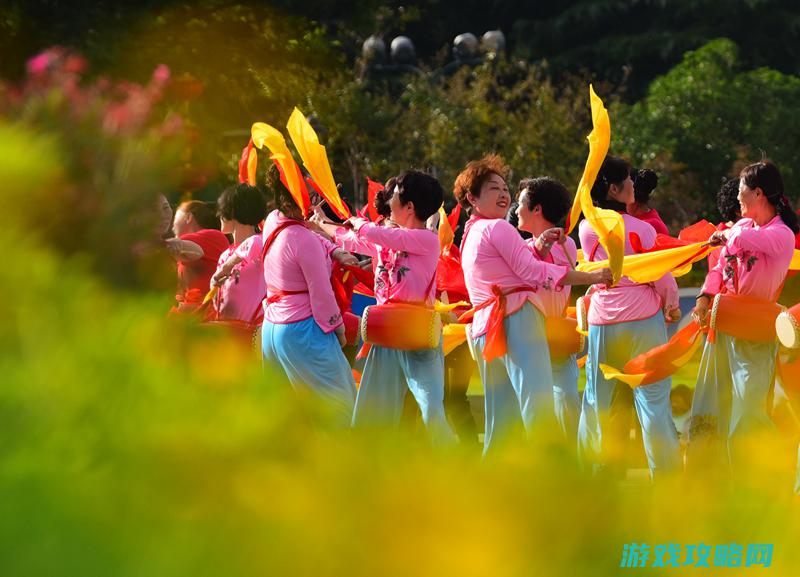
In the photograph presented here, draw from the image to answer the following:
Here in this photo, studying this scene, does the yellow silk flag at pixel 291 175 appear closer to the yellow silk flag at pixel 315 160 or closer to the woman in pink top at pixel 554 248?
the yellow silk flag at pixel 315 160

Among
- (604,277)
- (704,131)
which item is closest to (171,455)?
(604,277)

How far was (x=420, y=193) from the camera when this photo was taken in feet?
21.4

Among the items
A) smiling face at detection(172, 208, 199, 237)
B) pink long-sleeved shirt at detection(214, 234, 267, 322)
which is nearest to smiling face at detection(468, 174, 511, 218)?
pink long-sleeved shirt at detection(214, 234, 267, 322)

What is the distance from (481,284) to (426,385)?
570mm

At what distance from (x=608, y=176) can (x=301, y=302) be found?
1.54 metres

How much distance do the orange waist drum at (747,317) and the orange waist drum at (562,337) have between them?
1.23 metres

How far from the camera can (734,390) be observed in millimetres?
6098

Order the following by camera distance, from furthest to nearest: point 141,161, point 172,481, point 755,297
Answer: point 755,297, point 141,161, point 172,481

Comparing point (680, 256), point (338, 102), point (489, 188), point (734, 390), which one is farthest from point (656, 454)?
point (338, 102)

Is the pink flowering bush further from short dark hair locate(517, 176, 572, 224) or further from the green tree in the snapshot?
the green tree

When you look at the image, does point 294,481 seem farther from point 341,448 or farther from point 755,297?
point 755,297

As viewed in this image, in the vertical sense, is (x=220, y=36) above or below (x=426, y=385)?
above

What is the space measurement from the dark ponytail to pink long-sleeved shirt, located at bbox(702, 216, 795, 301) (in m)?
0.07

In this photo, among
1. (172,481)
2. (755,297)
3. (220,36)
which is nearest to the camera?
(172,481)
